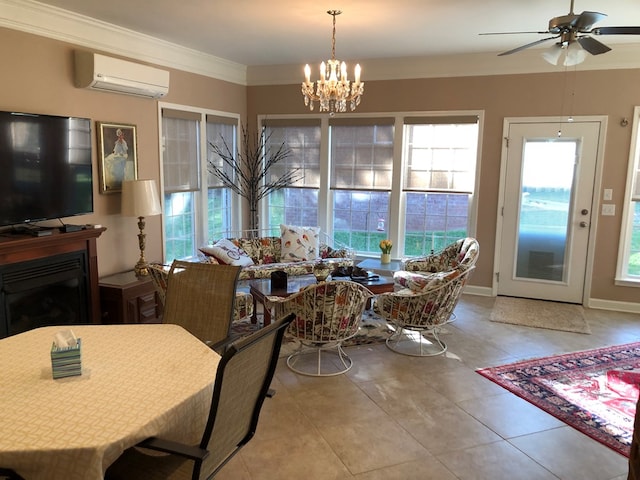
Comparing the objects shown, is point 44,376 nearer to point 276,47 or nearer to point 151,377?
point 151,377

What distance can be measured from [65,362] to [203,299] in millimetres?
979

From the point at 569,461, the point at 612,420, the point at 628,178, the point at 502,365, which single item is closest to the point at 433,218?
the point at 628,178

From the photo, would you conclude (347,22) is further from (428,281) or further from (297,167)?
(297,167)

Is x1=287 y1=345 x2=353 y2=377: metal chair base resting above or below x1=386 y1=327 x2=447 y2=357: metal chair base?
below

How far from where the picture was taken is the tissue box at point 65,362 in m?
1.84

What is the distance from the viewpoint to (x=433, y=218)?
591cm

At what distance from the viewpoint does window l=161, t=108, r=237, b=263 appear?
16.9ft

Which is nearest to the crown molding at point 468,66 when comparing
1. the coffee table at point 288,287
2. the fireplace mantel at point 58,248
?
the coffee table at point 288,287

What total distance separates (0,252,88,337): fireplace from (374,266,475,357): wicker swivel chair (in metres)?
2.44

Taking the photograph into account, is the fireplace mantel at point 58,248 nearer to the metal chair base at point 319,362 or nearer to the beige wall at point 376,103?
the beige wall at point 376,103

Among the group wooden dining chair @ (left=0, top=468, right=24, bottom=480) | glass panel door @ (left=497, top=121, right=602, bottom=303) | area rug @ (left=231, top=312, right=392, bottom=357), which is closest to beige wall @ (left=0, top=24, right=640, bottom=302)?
glass panel door @ (left=497, top=121, right=602, bottom=303)

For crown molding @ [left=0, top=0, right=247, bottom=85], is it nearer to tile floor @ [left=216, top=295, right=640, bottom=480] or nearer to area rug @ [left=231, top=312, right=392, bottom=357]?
area rug @ [left=231, top=312, right=392, bottom=357]

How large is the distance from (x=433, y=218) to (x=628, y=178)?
6.80 ft

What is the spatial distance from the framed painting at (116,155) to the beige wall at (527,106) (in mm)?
2765
